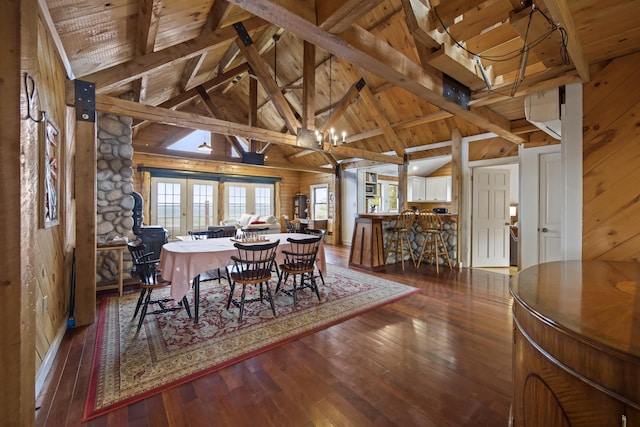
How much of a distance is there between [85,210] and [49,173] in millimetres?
805

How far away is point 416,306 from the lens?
3.29 m

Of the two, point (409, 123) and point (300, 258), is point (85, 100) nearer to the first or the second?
point (300, 258)

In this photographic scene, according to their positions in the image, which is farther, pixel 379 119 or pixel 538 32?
pixel 379 119

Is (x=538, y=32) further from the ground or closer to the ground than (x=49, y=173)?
further from the ground

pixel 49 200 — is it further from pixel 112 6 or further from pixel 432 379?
pixel 432 379

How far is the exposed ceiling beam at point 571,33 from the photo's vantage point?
142cm

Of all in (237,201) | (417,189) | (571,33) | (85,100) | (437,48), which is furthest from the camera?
(237,201)

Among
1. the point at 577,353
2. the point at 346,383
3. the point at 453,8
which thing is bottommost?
the point at 346,383

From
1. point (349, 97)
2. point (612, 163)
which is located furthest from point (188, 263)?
point (349, 97)

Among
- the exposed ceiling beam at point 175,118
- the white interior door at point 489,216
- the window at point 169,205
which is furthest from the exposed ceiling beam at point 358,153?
the window at point 169,205

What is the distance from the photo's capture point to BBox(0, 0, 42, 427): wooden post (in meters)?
1.09

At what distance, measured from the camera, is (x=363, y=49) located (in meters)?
1.86

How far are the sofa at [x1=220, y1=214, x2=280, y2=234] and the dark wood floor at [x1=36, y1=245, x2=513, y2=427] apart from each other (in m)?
5.36

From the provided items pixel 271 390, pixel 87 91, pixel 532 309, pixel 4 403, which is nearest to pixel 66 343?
pixel 4 403
